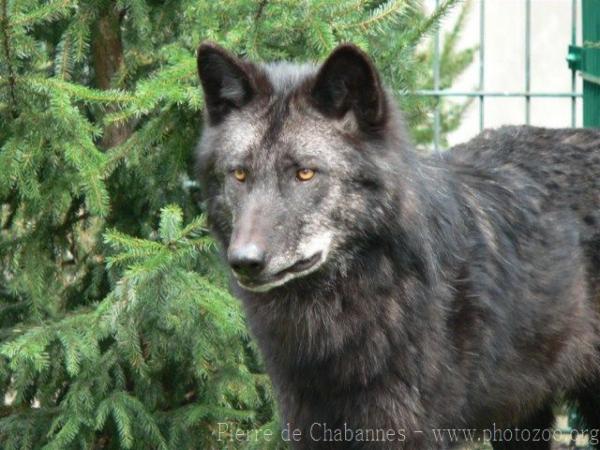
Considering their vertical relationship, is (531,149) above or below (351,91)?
below

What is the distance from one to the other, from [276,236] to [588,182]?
2029mm

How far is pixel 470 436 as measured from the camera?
5086 millimetres

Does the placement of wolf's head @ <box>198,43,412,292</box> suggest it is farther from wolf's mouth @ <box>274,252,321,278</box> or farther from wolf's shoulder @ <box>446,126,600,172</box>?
wolf's shoulder @ <box>446,126,600,172</box>

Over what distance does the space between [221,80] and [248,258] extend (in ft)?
3.09

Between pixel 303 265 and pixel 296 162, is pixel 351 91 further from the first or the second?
pixel 303 265

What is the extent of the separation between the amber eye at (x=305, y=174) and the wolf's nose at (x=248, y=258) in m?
0.39

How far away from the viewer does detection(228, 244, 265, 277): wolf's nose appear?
4055mm

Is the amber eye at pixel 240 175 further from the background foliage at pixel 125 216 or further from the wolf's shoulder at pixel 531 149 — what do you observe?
the wolf's shoulder at pixel 531 149

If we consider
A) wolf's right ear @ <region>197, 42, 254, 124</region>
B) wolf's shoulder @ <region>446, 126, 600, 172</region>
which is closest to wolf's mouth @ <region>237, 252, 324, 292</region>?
wolf's right ear @ <region>197, 42, 254, 124</region>

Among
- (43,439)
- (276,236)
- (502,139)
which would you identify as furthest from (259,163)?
(43,439)

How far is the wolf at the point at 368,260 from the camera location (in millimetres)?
4309

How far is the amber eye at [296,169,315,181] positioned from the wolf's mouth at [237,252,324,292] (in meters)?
0.30

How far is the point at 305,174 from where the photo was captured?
14.1 feet

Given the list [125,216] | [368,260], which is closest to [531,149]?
[368,260]
